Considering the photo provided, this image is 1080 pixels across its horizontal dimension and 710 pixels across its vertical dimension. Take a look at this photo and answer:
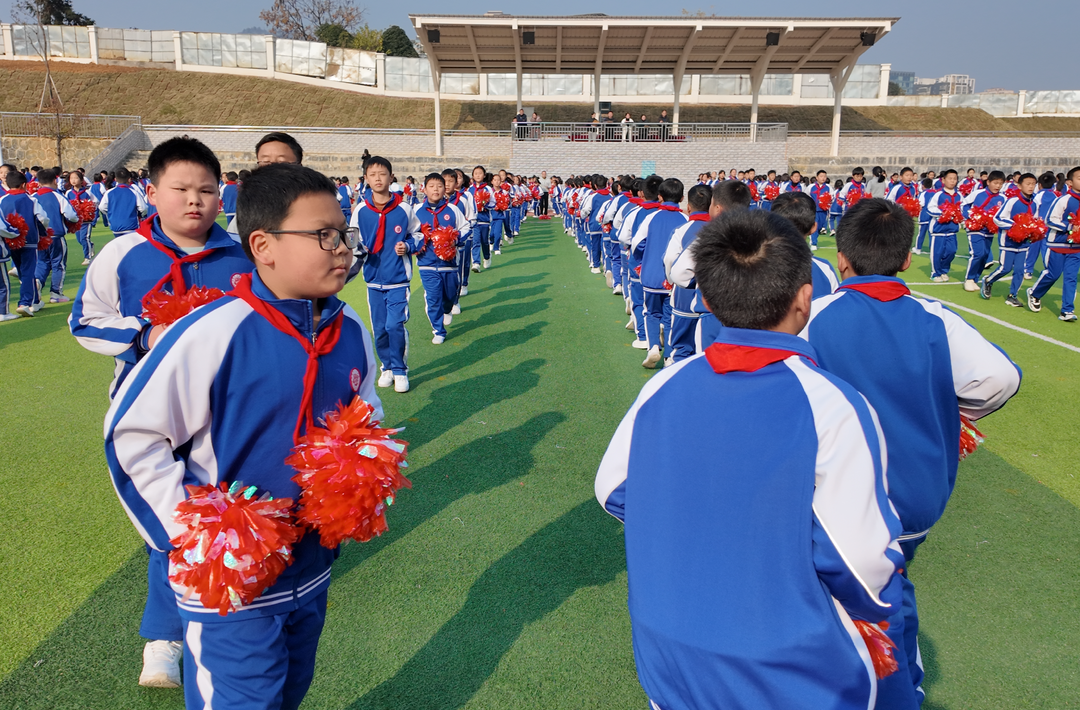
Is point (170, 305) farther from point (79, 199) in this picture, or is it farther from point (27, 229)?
point (79, 199)

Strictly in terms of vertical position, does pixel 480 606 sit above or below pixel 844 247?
below

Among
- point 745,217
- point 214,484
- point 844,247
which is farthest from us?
point 844,247

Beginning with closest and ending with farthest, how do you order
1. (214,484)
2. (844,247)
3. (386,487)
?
(214,484)
(386,487)
(844,247)

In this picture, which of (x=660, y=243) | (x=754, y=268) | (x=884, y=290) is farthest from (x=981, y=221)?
(x=754, y=268)

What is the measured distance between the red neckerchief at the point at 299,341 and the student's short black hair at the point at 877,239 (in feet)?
6.16

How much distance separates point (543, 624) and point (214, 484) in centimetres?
192

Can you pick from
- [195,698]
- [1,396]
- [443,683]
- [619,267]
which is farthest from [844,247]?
[619,267]

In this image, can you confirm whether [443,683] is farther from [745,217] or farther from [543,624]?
[745,217]

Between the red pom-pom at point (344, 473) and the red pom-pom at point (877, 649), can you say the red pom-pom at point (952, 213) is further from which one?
the red pom-pom at point (344, 473)

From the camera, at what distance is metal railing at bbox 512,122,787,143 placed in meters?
34.7

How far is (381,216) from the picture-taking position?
685 centimetres

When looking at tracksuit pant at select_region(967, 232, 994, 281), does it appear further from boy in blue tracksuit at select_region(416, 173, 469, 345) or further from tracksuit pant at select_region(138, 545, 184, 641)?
tracksuit pant at select_region(138, 545, 184, 641)

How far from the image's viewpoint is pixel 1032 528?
4242 millimetres

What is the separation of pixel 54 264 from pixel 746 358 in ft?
46.4
